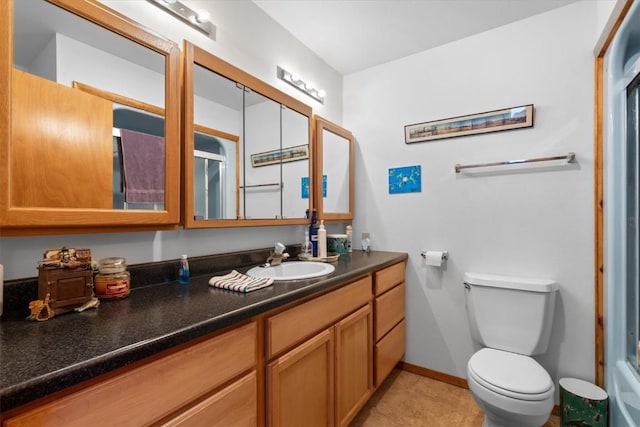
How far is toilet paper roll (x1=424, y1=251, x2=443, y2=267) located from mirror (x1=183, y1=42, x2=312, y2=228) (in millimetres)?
894

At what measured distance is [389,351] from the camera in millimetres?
1988

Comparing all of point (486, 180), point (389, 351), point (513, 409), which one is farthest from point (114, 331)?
point (486, 180)

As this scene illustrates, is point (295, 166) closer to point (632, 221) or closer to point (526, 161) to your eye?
point (526, 161)

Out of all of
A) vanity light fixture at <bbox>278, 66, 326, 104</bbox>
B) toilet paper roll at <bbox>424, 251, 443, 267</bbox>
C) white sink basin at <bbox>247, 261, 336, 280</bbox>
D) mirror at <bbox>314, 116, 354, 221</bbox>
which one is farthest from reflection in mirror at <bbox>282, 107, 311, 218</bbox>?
toilet paper roll at <bbox>424, 251, 443, 267</bbox>

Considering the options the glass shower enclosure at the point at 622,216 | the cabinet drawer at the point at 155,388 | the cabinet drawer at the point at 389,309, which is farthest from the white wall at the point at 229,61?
the glass shower enclosure at the point at 622,216

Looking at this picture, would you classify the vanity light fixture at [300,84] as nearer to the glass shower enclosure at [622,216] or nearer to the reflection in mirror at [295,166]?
the reflection in mirror at [295,166]

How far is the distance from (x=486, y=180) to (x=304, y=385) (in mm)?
1651

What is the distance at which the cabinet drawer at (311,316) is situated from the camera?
1089 millimetres

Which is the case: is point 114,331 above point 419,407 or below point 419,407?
above

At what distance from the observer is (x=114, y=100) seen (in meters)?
1.11

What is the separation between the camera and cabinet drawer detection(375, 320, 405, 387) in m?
1.83

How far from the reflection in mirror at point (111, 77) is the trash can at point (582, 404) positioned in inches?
86.6

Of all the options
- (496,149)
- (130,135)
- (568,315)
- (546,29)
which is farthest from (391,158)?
(130,135)

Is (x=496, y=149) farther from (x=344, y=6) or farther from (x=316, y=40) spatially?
(x=316, y=40)
